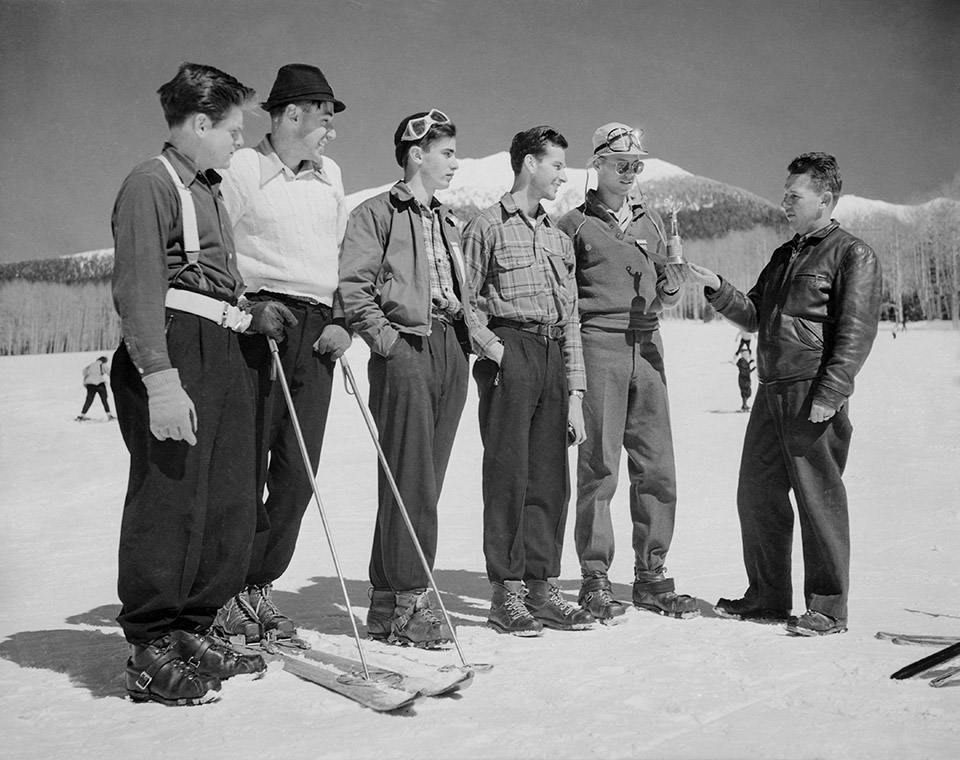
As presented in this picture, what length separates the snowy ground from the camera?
262 cm

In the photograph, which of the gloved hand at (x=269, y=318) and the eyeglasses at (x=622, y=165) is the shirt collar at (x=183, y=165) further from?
the eyeglasses at (x=622, y=165)

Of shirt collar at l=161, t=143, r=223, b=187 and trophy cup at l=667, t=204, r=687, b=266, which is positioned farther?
trophy cup at l=667, t=204, r=687, b=266

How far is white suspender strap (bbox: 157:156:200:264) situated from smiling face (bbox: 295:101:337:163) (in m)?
0.77

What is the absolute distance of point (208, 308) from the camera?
3277mm

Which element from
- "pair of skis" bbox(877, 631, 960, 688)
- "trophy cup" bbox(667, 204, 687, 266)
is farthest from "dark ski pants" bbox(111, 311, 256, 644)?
"pair of skis" bbox(877, 631, 960, 688)

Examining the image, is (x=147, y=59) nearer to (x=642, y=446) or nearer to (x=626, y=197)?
(x=626, y=197)

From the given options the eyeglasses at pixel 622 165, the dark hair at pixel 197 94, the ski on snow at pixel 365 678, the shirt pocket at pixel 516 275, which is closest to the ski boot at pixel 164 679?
the ski on snow at pixel 365 678

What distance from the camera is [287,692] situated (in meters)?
3.14

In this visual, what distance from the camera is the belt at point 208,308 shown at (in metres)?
3.22

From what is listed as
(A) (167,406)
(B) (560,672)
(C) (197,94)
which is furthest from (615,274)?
(A) (167,406)

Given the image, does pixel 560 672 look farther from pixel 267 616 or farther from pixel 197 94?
pixel 197 94

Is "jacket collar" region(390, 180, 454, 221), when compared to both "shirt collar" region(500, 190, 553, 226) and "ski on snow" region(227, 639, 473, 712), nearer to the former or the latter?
"shirt collar" region(500, 190, 553, 226)

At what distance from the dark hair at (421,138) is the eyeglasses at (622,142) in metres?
0.93

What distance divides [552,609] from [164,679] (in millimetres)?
1802
